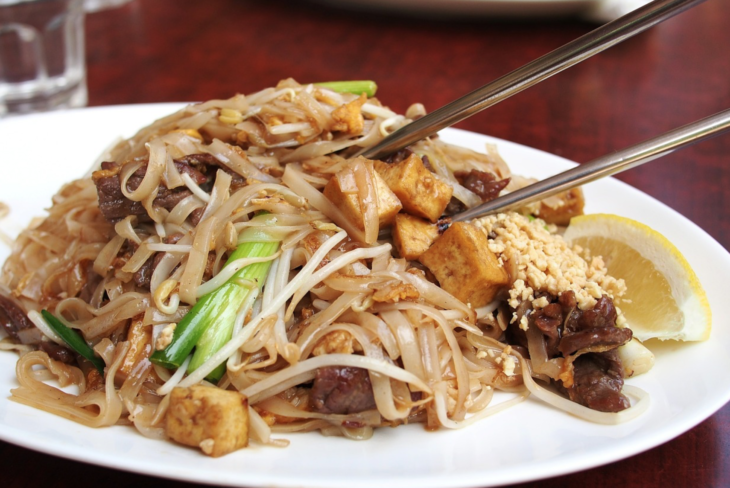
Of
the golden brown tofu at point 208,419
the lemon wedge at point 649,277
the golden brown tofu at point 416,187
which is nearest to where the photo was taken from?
the golden brown tofu at point 208,419

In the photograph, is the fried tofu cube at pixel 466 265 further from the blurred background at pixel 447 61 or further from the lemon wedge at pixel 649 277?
the blurred background at pixel 447 61

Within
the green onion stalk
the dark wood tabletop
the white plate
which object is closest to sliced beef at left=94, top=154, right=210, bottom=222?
the green onion stalk

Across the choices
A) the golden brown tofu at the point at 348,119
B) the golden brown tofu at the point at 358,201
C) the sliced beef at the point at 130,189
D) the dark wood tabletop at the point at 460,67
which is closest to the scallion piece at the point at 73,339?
the sliced beef at the point at 130,189

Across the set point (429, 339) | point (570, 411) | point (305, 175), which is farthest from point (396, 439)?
point (305, 175)

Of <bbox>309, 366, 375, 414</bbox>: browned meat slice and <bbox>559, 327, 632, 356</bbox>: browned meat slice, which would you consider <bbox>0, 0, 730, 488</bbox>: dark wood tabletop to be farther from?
<bbox>309, 366, 375, 414</bbox>: browned meat slice

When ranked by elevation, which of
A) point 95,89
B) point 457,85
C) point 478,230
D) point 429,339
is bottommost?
point 95,89

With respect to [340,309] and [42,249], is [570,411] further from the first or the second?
[42,249]
